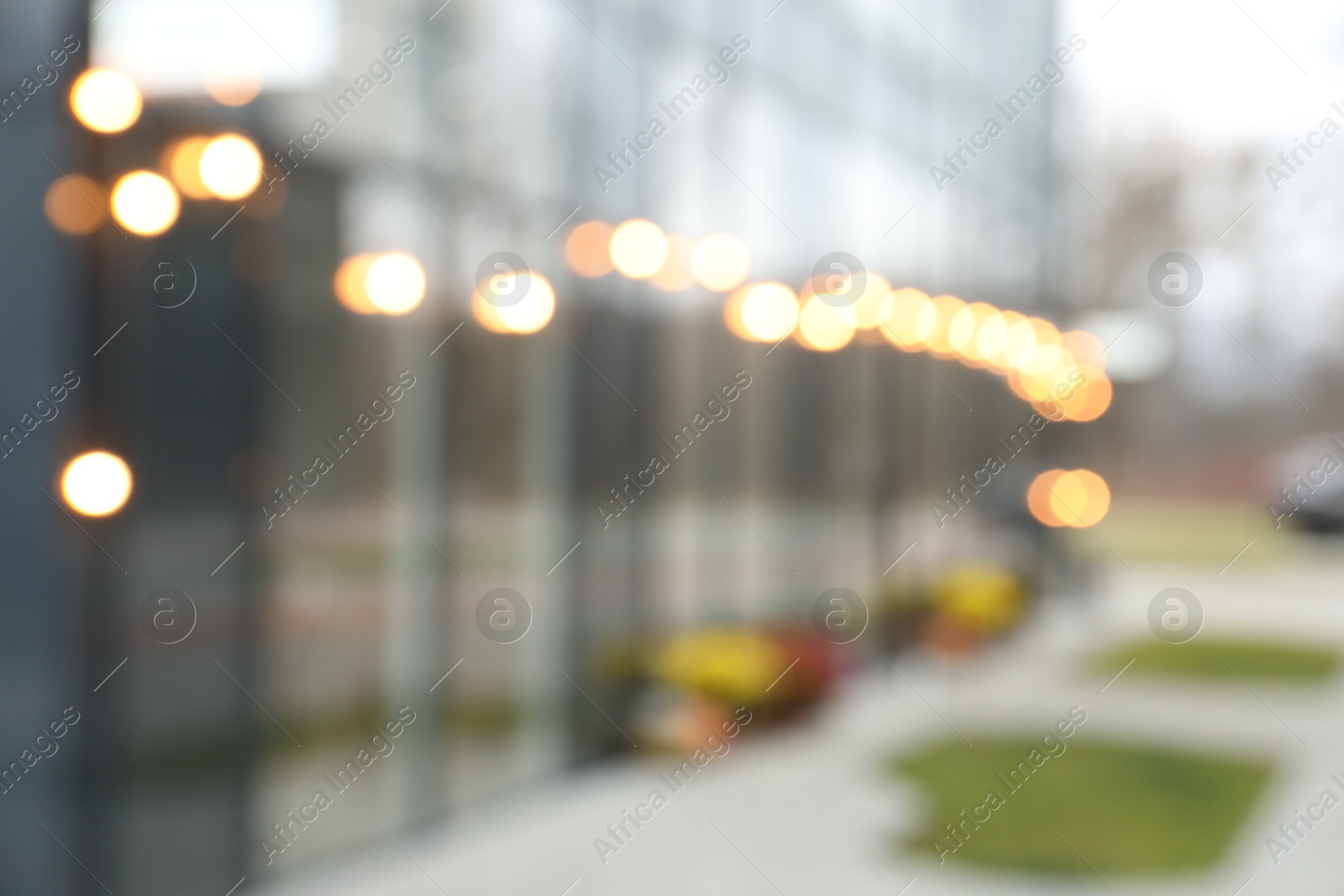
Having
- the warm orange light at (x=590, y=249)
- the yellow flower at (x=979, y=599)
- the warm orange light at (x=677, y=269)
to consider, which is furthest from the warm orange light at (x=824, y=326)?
the yellow flower at (x=979, y=599)

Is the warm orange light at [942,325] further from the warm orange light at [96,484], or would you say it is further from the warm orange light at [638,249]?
the warm orange light at [96,484]

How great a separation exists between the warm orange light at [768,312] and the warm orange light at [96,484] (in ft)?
16.8

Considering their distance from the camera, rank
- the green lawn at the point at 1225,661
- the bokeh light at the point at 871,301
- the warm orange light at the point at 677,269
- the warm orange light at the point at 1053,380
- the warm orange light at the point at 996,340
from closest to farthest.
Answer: the warm orange light at the point at 677,269 < the bokeh light at the point at 871,301 < the green lawn at the point at 1225,661 < the warm orange light at the point at 996,340 < the warm orange light at the point at 1053,380

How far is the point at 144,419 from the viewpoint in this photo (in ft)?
14.4

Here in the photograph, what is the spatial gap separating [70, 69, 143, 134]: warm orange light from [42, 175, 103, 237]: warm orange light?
201 mm

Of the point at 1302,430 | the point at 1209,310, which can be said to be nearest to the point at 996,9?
the point at 1209,310

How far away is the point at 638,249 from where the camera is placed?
24.8ft

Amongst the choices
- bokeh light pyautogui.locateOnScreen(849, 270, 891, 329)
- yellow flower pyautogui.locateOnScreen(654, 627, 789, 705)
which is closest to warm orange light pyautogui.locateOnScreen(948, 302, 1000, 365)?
bokeh light pyautogui.locateOnScreen(849, 270, 891, 329)

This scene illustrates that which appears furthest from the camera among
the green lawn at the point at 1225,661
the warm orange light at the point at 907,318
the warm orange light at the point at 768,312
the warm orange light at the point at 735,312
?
the warm orange light at the point at 907,318

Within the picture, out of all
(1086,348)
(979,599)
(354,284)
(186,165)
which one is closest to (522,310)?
(354,284)

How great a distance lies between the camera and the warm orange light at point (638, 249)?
7.35m

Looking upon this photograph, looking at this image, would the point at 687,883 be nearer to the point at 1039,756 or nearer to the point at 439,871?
the point at 439,871

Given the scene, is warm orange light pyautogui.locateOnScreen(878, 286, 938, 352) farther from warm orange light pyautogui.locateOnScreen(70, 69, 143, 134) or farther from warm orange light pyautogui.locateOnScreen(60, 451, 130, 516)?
warm orange light pyautogui.locateOnScreen(60, 451, 130, 516)

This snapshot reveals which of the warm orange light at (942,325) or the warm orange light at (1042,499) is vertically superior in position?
the warm orange light at (942,325)
